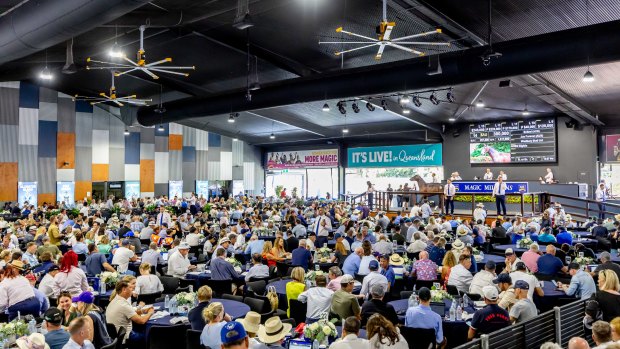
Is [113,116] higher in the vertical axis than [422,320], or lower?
higher

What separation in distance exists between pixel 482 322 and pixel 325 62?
493 inches

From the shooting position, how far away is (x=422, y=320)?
4.97m

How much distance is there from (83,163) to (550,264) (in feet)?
71.5

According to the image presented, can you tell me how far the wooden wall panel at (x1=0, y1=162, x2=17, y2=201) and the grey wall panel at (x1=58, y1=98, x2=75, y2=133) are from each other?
2.78 meters

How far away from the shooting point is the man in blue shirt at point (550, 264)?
7910 mm

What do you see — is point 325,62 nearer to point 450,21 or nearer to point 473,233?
point 450,21

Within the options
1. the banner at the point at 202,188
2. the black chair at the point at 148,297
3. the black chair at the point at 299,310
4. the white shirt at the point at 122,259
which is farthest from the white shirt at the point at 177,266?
Answer: the banner at the point at 202,188

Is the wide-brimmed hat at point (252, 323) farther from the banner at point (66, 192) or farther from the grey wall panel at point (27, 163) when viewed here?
the banner at point (66, 192)

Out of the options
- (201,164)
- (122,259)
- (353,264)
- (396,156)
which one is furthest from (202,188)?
(353,264)

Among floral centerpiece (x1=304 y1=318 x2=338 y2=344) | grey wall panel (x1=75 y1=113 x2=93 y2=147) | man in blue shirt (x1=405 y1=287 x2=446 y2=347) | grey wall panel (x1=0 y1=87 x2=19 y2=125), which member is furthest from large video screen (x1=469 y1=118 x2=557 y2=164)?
grey wall panel (x1=0 y1=87 x2=19 y2=125)

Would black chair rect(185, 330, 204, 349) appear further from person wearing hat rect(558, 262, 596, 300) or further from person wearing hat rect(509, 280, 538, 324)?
person wearing hat rect(558, 262, 596, 300)

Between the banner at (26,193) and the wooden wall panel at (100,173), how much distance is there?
9.32 feet

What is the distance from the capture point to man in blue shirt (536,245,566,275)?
7910 mm

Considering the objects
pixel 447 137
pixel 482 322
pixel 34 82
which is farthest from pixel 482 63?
pixel 34 82
